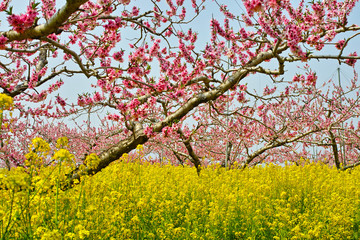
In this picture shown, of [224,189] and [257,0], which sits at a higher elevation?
[257,0]

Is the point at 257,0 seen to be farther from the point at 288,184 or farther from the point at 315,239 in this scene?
the point at 288,184

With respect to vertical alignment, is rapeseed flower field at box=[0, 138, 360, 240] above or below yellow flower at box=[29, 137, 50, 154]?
below

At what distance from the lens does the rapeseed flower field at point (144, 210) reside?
2.78m

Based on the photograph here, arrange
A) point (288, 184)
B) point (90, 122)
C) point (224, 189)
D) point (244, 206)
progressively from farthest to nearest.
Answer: point (90, 122)
point (288, 184)
point (224, 189)
point (244, 206)

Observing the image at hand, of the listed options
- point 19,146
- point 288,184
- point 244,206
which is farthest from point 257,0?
point 19,146

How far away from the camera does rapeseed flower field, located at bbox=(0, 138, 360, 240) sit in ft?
9.11

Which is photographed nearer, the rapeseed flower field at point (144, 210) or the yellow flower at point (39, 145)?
the rapeseed flower field at point (144, 210)

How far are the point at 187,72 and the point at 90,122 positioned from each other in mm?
9912

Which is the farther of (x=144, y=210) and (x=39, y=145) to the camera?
(x=144, y=210)

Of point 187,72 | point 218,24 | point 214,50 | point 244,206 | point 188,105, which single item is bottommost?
point 244,206

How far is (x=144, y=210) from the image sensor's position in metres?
4.50

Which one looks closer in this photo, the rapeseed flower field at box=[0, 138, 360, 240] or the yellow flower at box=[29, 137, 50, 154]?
the rapeseed flower field at box=[0, 138, 360, 240]

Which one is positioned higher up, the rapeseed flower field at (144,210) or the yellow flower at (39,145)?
the yellow flower at (39,145)

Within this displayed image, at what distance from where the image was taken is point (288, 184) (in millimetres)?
7082
